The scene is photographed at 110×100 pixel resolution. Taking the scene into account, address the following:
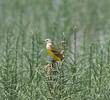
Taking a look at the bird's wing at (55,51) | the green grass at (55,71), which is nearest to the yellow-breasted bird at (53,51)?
the bird's wing at (55,51)

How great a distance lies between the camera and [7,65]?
8398mm

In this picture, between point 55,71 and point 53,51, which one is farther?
point 53,51

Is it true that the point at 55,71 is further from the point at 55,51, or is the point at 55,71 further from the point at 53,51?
the point at 53,51

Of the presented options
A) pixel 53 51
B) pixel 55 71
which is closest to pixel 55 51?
pixel 53 51

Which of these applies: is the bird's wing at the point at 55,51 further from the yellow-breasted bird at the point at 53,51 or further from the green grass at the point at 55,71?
the green grass at the point at 55,71

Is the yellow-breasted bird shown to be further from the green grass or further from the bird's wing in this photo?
the green grass

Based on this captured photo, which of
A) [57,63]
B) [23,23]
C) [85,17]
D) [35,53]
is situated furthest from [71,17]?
[57,63]

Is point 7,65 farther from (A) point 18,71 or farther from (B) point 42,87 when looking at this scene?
(B) point 42,87

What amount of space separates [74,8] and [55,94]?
12832 millimetres

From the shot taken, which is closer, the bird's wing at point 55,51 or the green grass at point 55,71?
the green grass at point 55,71

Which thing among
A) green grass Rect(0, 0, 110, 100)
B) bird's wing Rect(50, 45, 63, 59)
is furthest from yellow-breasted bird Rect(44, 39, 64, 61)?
green grass Rect(0, 0, 110, 100)

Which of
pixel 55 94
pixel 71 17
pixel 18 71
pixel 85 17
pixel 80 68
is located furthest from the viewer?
pixel 85 17

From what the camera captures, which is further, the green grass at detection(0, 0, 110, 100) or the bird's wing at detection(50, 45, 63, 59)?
the bird's wing at detection(50, 45, 63, 59)

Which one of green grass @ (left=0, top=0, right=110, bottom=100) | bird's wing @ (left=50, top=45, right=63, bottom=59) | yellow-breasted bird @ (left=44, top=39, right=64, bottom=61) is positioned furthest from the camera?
yellow-breasted bird @ (left=44, top=39, right=64, bottom=61)
